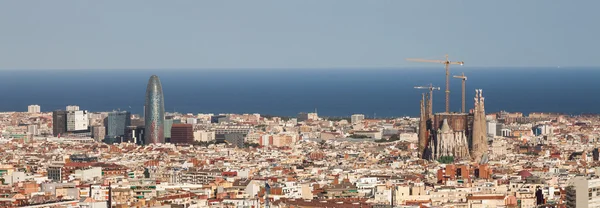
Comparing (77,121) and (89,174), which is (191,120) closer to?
(77,121)

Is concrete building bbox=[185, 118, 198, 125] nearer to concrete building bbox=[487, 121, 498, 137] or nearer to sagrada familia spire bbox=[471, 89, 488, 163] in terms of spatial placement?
concrete building bbox=[487, 121, 498, 137]

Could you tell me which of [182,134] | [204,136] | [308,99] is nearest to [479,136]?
[182,134]

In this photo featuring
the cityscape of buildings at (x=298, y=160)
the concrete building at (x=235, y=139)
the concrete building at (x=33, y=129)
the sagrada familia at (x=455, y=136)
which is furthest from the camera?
the concrete building at (x=33, y=129)

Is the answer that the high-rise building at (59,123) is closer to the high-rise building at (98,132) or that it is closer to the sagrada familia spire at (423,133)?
the high-rise building at (98,132)

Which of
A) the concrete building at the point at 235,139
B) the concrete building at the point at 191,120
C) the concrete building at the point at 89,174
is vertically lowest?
the concrete building at the point at 89,174

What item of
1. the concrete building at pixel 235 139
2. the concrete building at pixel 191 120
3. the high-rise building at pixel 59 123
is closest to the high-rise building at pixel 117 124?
the high-rise building at pixel 59 123

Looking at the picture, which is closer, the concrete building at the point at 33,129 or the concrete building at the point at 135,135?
the concrete building at the point at 135,135
